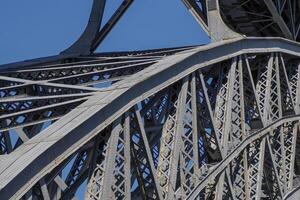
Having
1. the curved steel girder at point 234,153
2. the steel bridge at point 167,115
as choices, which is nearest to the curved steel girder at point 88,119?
the steel bridge at point 167,115

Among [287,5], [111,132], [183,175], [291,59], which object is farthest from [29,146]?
[287,5]

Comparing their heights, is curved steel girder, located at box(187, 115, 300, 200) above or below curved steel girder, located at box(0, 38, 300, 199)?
below

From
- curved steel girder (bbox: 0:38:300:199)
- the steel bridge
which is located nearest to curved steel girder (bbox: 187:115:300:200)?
the steel bridge

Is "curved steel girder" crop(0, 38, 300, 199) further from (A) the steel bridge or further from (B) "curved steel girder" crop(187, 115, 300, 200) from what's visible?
(B) "curved steel girder" crop(187, 115, 300, 200)

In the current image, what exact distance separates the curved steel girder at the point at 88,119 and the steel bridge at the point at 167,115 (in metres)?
0.02

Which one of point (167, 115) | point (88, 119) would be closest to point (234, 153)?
point (167, 115)

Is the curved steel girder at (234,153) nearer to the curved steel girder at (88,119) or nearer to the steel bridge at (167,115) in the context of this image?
the steel bridge at (167,115)

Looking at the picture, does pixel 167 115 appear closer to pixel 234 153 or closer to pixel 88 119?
pixel 234 153

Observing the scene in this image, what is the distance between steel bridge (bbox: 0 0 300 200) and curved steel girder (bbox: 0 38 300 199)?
25 mm

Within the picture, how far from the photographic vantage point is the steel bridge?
18.0 metres

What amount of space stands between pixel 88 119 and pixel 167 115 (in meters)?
4.76

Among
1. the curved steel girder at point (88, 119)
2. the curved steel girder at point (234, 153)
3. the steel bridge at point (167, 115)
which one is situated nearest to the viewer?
the curved steel girder at point (88, 119)

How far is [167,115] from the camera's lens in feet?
72.5

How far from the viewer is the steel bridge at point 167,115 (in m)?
18.0
